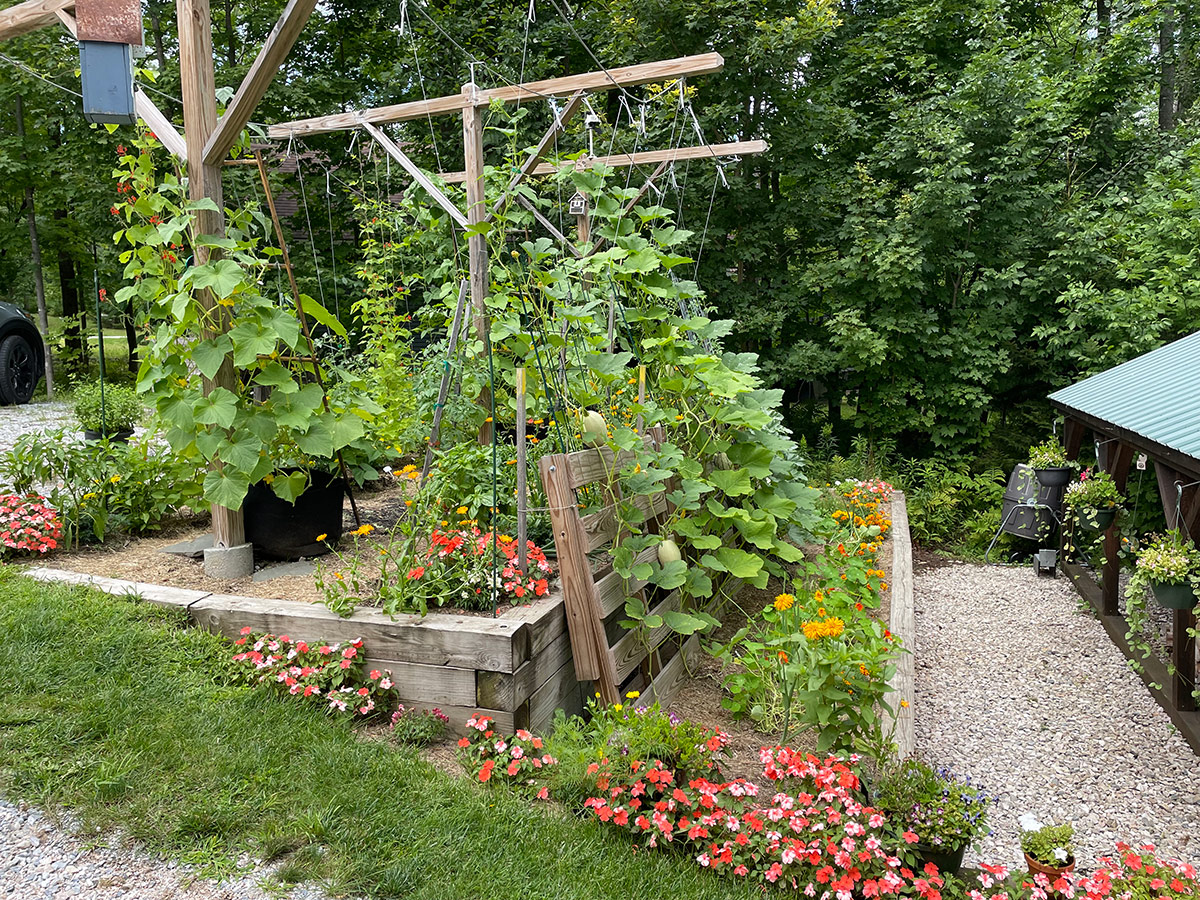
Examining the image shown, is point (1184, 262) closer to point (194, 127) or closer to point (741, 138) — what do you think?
point (741, 138)

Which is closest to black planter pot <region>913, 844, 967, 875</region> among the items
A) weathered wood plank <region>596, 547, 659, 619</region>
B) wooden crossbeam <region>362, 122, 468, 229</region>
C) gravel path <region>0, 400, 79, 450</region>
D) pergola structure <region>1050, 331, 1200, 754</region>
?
weathered wood plank <region>596, 547, 659, 619</region>

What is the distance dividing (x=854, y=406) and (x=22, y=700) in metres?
7.92

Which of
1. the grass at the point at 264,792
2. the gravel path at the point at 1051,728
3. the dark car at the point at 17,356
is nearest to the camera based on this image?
the grass at the point at 264,792

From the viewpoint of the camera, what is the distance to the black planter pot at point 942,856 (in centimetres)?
216

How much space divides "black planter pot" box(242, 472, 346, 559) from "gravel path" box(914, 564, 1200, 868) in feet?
9.16

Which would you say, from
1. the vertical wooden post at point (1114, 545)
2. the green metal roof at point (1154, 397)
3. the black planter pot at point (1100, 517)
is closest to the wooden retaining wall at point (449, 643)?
the green metal roof at point (1154, 397)

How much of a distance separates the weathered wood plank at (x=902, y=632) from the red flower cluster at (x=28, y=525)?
11.1ft

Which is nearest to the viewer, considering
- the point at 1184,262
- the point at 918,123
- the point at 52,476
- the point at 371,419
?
the point at 52,476

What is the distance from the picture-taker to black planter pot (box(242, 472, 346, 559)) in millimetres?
3322

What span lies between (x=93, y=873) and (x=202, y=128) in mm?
2536

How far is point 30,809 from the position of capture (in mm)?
2023

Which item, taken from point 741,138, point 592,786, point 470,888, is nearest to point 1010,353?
point 741,138

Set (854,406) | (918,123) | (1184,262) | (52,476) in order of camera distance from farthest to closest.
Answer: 1. (854,406)
2. (918,123)
3. (1184,262)
4. (52,476)

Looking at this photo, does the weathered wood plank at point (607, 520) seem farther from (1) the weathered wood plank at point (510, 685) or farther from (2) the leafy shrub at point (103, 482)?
(2) the leafy shrub at point (103, 482)
